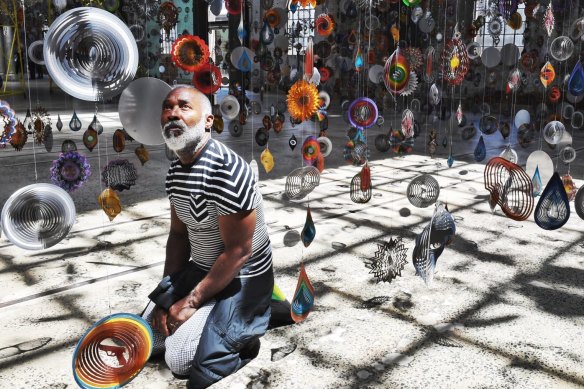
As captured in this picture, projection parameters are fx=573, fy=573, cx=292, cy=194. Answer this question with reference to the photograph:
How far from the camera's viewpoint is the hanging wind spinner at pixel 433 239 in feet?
10.9

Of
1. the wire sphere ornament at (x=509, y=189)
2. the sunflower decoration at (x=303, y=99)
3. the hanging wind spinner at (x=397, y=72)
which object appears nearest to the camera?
the wire sphere ornament at (x=509, y=189)

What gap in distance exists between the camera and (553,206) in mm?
3572

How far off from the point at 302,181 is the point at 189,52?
1251mm

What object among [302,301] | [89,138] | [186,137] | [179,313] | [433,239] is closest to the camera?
[186,137]

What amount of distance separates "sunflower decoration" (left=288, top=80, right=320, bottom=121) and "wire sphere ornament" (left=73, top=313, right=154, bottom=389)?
179 cm

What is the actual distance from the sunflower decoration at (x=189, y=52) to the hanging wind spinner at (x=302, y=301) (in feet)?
4.68

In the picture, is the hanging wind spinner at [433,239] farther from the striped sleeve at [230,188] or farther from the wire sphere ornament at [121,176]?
the wire sphere ornament at [121,176]

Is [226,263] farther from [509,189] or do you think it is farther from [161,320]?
[509,189]

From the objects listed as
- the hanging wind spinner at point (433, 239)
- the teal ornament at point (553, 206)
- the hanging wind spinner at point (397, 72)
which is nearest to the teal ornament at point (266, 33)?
the hanging wind spinner at point (397, 72)

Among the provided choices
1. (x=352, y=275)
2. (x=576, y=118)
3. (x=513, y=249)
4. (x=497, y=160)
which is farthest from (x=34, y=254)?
(x=576, y=118)

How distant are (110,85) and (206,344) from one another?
1.19 meters

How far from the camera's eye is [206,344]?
2439 mm

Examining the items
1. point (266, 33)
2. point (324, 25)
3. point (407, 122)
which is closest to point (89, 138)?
point (266, 33)

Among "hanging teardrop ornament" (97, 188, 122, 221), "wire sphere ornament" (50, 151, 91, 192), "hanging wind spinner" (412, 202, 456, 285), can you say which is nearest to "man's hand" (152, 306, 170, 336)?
"hanging teardrop ornament" (97, 188, 122, 221)
